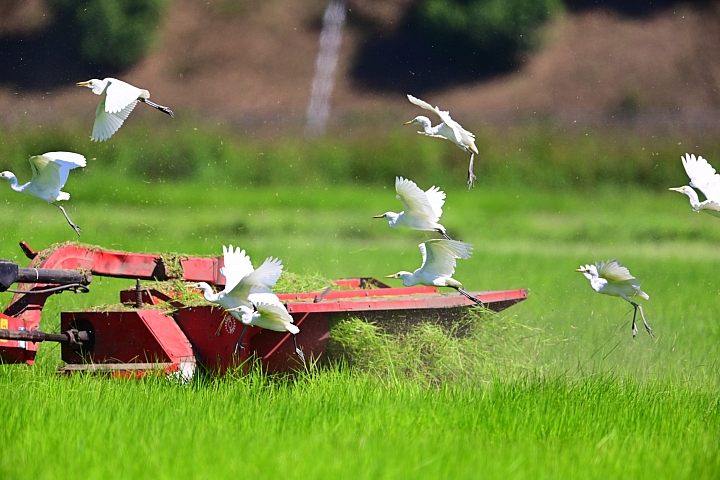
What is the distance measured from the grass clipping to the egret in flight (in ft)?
0.97

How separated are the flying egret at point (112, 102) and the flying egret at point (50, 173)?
8.5 inches

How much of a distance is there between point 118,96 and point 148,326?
61.8 inches

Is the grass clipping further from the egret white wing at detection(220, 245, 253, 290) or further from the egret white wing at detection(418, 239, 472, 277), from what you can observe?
the egret white wing at detection(220, 245, 253, 290)

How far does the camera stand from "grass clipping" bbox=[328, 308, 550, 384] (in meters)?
5.64

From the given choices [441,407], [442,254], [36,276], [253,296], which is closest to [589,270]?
[442,254]

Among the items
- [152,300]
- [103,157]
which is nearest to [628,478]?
[152,300]

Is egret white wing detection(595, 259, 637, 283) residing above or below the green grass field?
above

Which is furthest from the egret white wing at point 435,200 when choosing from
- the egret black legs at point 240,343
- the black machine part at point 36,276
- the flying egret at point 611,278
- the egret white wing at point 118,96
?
the black machine part at point 36,276

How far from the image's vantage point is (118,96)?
6449mm

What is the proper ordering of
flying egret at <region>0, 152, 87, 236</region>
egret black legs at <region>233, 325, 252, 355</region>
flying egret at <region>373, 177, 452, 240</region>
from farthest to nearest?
flying egret at <region>0, 152, 87, 236</region>
flying egret at <region>373, 177, 452, 240</region>
egret black legs at <region>233, 325, 252, 355</region>

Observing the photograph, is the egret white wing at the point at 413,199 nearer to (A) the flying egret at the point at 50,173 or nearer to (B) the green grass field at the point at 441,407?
(B) the green grass field at the point at 441,407

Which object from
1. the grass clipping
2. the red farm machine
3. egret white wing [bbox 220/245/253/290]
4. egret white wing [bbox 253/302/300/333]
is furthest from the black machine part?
the grass clipping

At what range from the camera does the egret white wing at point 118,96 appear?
635 centimetres

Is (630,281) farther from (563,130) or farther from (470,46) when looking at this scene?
(470,46)
